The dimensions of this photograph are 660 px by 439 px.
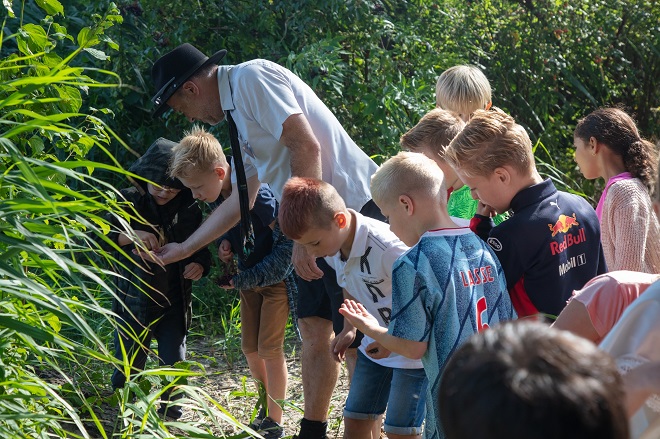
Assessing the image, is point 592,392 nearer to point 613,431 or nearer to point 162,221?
point 613,431

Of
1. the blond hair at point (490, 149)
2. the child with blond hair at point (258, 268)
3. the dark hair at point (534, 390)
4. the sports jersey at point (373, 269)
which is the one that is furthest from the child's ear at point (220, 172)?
the dark hair at point (534, 390)

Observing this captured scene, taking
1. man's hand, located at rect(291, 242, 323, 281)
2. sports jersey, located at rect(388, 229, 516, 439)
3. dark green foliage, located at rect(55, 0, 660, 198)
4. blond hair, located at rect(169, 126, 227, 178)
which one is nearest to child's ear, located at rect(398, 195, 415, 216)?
sports jersey, located at rect(388, 229, 516, 439)

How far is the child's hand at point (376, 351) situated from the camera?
10.1 feet

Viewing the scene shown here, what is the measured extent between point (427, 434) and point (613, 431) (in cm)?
174

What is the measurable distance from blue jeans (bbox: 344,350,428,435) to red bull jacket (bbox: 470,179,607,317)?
479mm

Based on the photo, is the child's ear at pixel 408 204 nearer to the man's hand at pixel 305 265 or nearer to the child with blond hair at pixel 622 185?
the man's hand at pixel 305 265

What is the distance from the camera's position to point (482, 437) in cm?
106

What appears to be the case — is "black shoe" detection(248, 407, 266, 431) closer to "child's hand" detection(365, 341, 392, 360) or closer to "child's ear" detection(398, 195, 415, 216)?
"child's hand" detection(365, 341, 392, 360)

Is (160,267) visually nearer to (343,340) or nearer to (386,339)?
(343,340)

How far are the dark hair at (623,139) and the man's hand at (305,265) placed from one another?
1234mm

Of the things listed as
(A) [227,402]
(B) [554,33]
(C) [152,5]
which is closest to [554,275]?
(A) [227,402]

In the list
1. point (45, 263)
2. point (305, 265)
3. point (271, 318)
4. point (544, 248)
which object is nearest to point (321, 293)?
point (305, 265)

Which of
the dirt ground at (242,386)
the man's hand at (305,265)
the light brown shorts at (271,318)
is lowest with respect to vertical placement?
the dirt ground at (242,386)

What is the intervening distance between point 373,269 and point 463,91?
4.43 ft
